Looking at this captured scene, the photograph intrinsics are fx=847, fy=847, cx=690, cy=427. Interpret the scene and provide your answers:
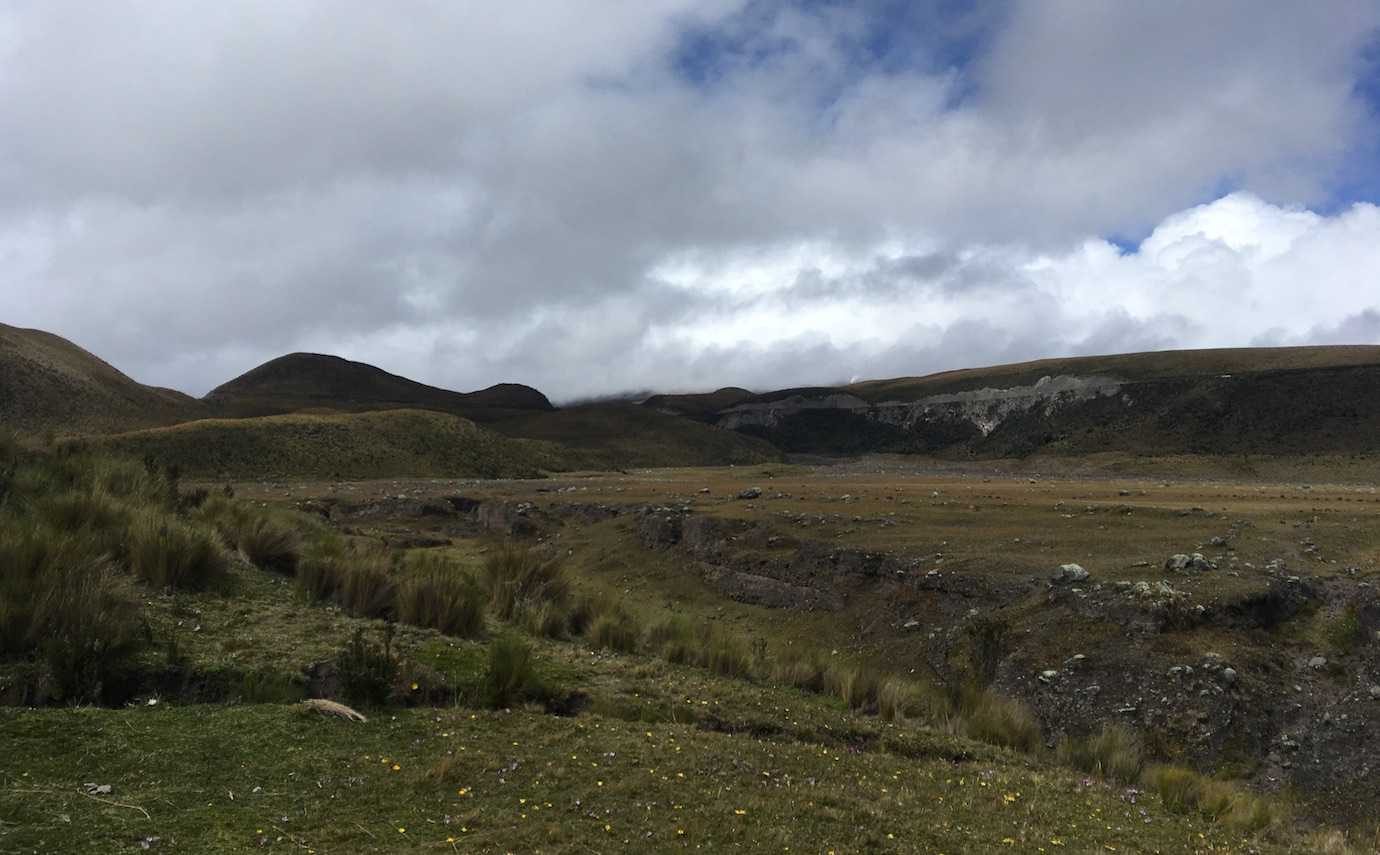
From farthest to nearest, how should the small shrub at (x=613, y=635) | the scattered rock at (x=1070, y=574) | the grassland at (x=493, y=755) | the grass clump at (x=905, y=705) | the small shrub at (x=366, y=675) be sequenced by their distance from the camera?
1. the scattered rock at (x=1070, y=574)
2. the small shrub at (x=613, y=635)
3. the grass clump at (x=905, y=705)
4. the small shrub at (x=366, y=675)
5. the grassland at (x=493, y=755)

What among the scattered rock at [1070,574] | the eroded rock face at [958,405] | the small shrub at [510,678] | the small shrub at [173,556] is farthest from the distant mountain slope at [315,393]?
the small shrub at [510,678]

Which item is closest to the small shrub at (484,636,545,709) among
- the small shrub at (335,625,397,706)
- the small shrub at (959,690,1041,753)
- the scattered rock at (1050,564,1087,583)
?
the small shrub at (335,625,397,706)

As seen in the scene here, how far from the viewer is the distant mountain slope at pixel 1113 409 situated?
239 feet

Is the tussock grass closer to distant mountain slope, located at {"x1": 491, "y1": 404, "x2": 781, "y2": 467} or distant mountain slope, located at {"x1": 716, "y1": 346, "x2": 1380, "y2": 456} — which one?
distant mountain slope, located at {"x1": 716, "y1": 346, "x2": 1380, "y2": 456}

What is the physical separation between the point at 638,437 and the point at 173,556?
112 meters

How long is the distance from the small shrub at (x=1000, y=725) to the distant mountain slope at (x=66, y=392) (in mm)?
88059

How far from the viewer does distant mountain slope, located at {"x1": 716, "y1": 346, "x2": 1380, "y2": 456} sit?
7281 centimetres

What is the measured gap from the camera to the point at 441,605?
1088 centimetres

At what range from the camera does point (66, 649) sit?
23.5 ft

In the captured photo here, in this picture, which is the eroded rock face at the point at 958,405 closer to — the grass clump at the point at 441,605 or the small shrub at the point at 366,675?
the grass clump at the point at 441,605

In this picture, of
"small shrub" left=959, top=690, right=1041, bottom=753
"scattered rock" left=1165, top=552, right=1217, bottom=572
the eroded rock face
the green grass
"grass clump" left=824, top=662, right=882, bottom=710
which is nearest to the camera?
the green grass

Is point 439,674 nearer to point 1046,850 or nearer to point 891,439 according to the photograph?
point 1046,850

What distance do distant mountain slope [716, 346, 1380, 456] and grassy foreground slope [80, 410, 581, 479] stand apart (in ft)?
175

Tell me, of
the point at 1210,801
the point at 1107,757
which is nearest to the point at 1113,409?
the point at 1107,757
